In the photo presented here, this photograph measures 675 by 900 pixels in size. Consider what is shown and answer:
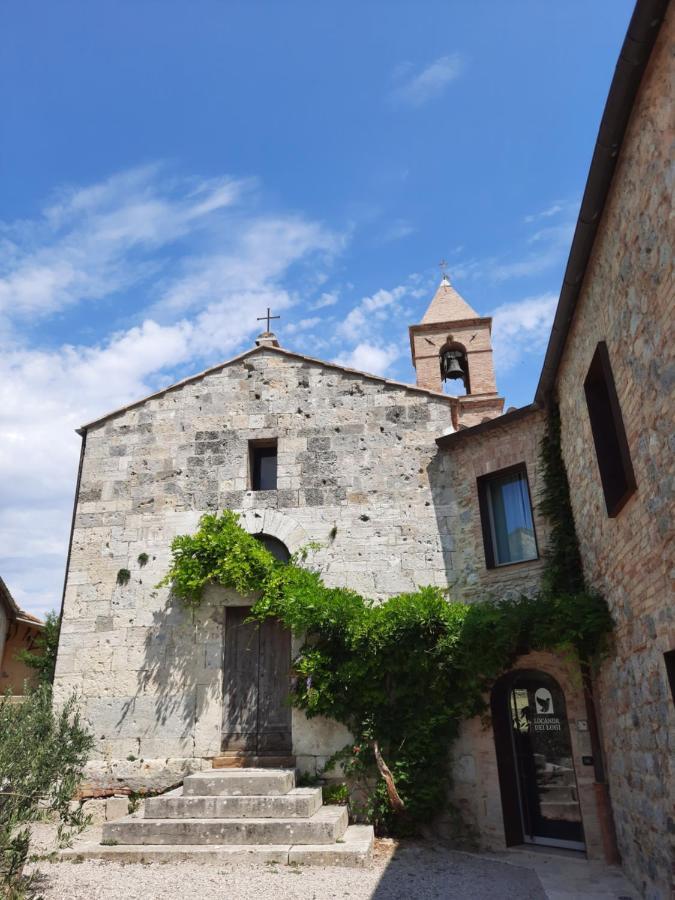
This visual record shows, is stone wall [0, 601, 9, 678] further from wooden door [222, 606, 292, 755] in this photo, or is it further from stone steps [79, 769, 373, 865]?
stone steps [79, 769, 373, 865]

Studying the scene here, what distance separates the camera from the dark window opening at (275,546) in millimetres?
9922

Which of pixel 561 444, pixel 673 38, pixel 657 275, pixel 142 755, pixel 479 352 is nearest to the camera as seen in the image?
pixel 673 38

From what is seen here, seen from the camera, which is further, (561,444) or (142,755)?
(142,755)

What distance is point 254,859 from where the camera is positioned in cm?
657

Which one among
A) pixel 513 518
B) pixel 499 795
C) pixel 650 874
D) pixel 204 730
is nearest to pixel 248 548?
pixel 204 730

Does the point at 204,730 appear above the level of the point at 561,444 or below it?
below

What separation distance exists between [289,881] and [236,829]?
1.11m

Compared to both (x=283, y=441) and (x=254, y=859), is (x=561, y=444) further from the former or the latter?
(x=254, y=859)

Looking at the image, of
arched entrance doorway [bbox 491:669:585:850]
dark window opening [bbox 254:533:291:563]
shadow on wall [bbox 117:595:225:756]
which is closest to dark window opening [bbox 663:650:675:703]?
arched entrance doorway [bbox 491:669:585:850]

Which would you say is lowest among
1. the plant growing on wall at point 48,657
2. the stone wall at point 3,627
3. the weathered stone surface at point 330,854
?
the weathered stone surface at point 330,854

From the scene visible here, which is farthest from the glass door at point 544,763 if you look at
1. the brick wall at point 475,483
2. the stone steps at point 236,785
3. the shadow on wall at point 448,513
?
the stone steps at point 236,785

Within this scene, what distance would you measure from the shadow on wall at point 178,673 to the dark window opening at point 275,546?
1132 mm

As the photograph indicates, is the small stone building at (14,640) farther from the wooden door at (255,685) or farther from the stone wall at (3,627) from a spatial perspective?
the wooden door at (255,685)

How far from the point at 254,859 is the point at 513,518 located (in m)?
5.26
